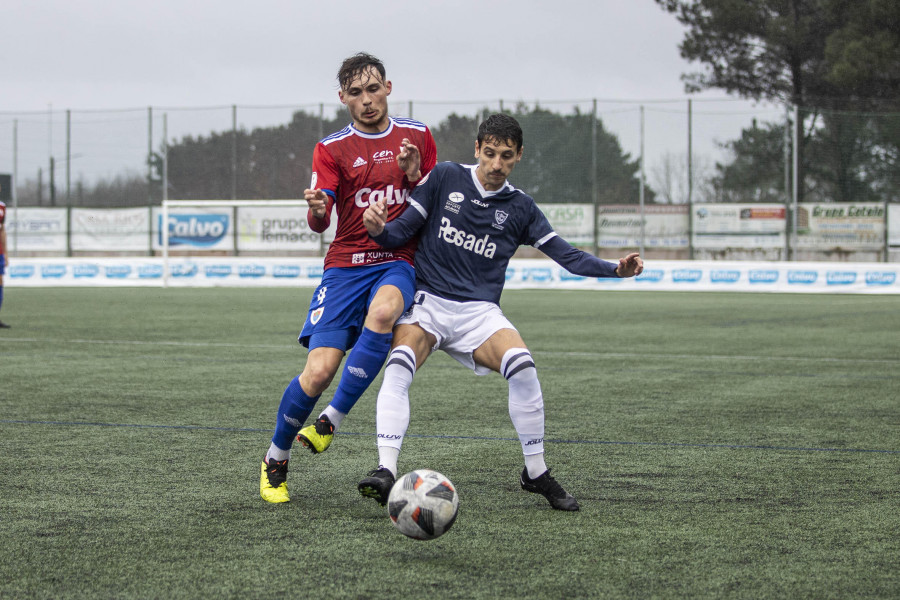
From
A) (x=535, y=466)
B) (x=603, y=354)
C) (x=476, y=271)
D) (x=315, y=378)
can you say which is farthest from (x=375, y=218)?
(x=603, y=354)

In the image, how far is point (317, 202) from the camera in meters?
4.17

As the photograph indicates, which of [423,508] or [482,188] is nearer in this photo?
[423,508]

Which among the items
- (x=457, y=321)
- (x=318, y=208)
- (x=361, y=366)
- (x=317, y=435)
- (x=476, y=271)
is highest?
(x=318, y=208)

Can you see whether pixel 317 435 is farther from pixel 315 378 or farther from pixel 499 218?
pixel 499 218

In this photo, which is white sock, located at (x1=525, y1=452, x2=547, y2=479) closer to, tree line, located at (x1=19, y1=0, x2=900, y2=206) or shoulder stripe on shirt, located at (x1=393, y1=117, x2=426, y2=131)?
shoulder stripe on shirt, located at (x1=393, y1=117, x2=426, y2=131)

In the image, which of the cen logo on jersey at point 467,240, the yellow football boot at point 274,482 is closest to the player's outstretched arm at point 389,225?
the cen logo on jersey at point 467,240

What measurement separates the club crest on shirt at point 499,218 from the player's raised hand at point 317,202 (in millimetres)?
740

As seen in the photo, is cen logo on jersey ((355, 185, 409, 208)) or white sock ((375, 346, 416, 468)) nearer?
white sock ((375, 346, 416, 468))

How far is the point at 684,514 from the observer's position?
12.8 feet

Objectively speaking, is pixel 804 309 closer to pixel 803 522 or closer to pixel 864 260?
pixel 864 260

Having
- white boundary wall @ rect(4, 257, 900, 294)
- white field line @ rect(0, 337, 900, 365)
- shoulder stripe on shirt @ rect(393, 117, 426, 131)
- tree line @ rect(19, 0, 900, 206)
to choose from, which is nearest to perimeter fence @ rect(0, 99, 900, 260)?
tree line @ rect(19, 0, 900, 206)

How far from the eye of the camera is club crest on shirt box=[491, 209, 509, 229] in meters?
4.44

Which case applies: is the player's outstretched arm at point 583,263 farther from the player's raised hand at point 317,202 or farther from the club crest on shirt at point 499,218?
the player's raised hand at point 317,202

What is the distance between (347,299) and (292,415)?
55 centimetres
